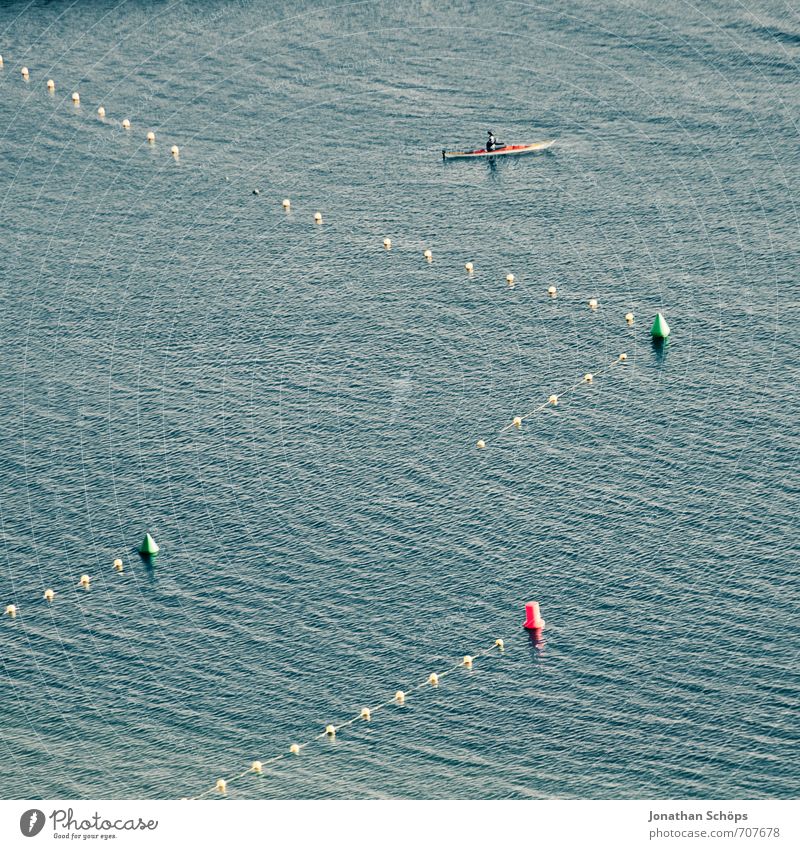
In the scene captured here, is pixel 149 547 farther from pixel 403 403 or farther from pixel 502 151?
pixel 502 151

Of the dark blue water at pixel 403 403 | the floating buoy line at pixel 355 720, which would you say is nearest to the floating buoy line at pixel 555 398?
the dark blue water at pixel 403 403

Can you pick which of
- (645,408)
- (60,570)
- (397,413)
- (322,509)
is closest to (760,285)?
(645,408)

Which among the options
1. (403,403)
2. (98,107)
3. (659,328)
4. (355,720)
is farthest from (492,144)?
(355,720)

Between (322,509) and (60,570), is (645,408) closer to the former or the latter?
(322,509)

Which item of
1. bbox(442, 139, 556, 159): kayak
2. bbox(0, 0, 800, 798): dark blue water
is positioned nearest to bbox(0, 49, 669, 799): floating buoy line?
bbox(0, 0, 800, 798): dark blue water

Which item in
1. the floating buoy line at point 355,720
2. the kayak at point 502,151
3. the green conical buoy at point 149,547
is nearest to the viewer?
the floating buoy line at point 355,720

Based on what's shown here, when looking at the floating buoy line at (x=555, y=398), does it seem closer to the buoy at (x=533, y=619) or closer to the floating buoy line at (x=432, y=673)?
the floating buoy line at (x=432, y=673)
